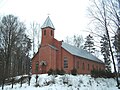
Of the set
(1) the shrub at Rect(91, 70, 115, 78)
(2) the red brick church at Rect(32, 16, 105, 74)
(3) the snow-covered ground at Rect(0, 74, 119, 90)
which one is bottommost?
(3) the snow-covered ground at Rect(0, 74, 119, 90)

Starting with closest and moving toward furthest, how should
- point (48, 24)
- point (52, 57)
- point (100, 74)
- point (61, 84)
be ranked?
point (61, 84) → point (100, 74) → point (52, 57) → point (48, 24)

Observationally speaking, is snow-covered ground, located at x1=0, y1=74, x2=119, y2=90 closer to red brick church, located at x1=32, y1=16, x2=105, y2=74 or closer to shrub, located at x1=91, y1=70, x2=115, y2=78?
shrub, located at x1=91, y1=70, x2=115, y2=78

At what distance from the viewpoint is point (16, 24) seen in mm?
37250

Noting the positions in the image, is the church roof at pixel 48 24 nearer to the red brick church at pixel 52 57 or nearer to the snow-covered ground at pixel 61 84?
the red brick church at pixel 52 57

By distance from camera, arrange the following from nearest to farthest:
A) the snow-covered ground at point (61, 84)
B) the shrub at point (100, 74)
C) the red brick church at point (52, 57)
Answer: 1. the snow-covered ground at point (61, 84)
2. the shrub at point (100, 74)
3. the red brick church at point (52, 57)

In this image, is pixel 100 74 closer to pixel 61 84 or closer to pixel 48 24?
pixel 61 84

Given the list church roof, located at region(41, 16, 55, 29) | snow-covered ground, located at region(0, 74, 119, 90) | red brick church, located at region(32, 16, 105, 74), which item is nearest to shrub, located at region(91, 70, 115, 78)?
snow-covered ground, located at region(0, 74, 119, 90)

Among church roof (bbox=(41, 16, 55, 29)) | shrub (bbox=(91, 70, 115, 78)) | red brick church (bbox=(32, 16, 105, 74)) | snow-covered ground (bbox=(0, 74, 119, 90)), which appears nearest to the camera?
snow-covered ground (bbox=(0, 74, 119, 90))

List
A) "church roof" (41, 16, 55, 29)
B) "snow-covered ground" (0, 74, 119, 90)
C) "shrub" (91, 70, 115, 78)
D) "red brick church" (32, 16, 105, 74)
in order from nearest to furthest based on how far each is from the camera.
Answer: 1. "snow-covered ground" (0, 74, 119, 90)
2. "shrub" (91, 70, 115, 78)
3. "red brick church" (32, 16, 105, 74)
4. "church roof" (41, 16, 55, 29)

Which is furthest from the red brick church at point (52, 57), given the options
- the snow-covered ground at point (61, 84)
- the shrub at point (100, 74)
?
the snow-covered ground at point (61, 84)

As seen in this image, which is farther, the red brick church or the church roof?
the church roof

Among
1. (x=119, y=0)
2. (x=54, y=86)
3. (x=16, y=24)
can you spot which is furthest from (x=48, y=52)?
(x=119, y=0)

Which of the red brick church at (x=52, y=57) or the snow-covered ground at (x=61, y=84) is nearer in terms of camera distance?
the snow-covered ground at (x=61, y=84)

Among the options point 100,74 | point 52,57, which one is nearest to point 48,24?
point 52,57
